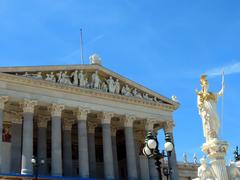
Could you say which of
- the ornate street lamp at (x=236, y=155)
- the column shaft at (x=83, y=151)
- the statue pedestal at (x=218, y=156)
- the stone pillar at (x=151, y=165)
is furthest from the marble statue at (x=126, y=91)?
the statue pedestal at (x=218, y=156)

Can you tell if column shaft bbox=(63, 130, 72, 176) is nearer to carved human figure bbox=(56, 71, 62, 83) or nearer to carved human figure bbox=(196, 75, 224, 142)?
carved human figure bbox=(56, 71, 62, 83)

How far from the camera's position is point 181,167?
211 ft

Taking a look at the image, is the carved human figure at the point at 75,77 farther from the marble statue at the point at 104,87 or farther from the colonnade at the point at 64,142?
the marble statue at the point at 104,87

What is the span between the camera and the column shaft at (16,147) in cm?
4333

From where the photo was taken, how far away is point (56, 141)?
4181 cm

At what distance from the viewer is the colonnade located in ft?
134

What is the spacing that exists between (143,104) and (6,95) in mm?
17781

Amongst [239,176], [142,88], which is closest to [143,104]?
[142,88]

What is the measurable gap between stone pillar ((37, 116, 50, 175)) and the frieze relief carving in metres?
5.53

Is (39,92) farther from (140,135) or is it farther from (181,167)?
(181,167)

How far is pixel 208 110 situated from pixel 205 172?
283 cm

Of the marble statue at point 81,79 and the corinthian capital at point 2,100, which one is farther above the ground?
the marble statue at point 81,79

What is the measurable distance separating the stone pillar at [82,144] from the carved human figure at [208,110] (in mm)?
26797

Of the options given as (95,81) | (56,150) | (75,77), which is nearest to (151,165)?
(95,81)
